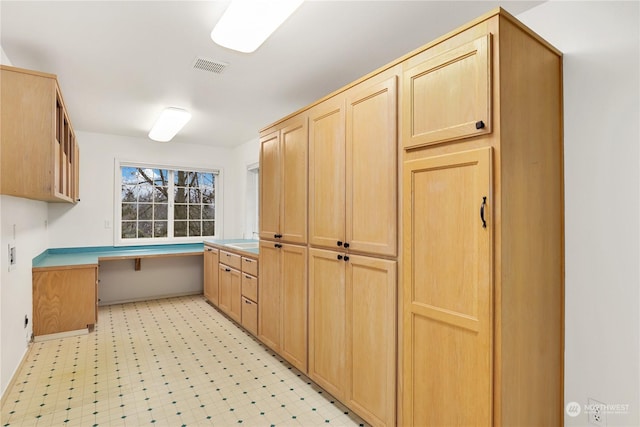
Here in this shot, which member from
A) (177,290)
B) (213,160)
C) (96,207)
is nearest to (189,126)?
(213,160)

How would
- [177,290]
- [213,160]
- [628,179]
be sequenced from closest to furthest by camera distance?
[628,179] < [177,290] < [213,160]

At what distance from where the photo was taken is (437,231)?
1.57 meters

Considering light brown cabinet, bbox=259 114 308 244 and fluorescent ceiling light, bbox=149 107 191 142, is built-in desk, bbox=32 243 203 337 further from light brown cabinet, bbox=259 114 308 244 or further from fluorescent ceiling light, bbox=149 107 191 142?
light brown cabinet, bbox=259 114 308 244

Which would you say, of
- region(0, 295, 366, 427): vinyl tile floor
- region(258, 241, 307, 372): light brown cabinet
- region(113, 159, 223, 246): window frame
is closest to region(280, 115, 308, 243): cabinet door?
region(258, 241, 307, 372): light brown cabinet

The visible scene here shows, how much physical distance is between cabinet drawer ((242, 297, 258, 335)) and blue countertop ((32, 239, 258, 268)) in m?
0.53

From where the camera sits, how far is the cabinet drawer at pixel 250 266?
3.35 metres

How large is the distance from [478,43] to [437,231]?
0.80 metres

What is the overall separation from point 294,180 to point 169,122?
1903mm

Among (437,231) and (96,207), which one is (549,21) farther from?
(96,207)

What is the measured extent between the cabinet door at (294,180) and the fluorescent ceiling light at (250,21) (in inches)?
32.1

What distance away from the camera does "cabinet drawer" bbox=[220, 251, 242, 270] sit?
3.74m

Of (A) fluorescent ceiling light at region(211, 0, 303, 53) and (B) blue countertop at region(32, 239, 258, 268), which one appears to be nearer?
(A) fluorescent ceiling light at region(211, 0, 303, 53)

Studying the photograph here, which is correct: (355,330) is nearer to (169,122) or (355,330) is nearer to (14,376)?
(14,376)

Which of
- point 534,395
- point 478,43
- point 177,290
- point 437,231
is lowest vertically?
point 177,290
